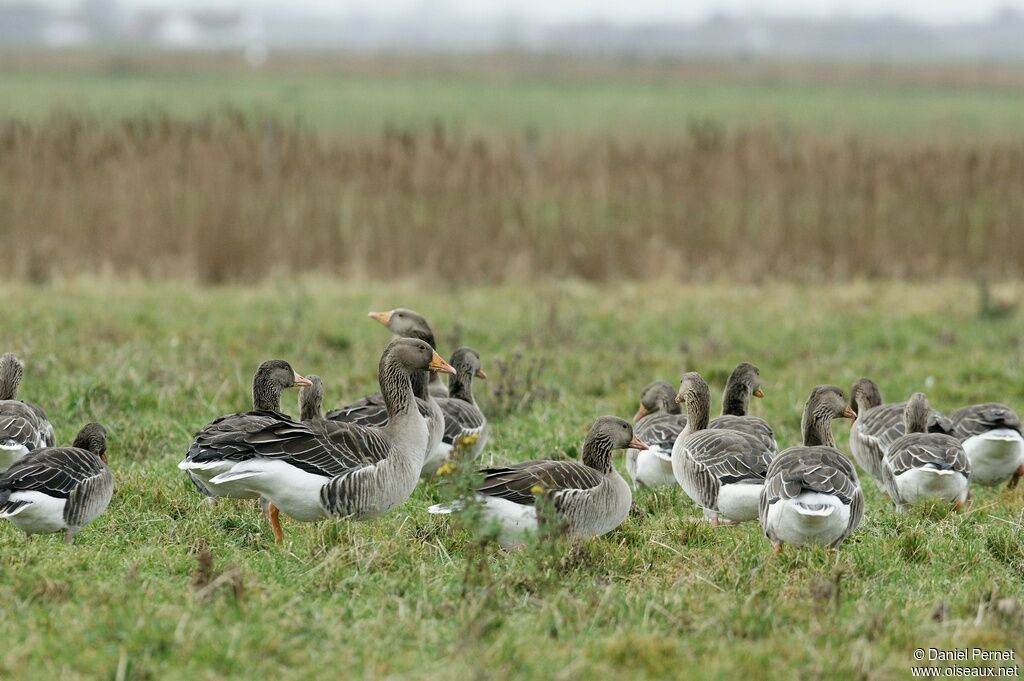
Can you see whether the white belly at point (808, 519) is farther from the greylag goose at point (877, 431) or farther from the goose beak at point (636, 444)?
the greylag goose at point (877, 431)

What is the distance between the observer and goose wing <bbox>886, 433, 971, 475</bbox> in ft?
26.0

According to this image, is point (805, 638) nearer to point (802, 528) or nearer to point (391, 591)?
point (802, 528)

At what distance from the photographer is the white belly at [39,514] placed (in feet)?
21.4

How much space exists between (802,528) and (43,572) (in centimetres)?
398

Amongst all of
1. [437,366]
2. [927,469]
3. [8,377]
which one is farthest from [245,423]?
[927,469]

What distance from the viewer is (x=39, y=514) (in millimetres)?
6598

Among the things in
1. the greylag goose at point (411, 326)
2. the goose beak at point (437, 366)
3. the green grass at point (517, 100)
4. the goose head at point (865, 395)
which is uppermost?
the goose beak at point (437, 366)

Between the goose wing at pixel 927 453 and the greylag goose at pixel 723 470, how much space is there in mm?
883

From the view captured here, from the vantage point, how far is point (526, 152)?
68.0 ft

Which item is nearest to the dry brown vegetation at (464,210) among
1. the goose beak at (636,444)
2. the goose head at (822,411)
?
the goose head at (822,411)

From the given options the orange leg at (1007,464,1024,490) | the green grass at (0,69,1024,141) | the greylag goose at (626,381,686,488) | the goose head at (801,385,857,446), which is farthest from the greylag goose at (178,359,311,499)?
the green grass at (0,69,1024,141)

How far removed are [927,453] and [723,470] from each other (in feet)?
4.84

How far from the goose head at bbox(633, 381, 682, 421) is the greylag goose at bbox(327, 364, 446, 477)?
189 cm

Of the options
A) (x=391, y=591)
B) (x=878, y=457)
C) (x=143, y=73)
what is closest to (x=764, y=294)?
(x=878, y=457)
